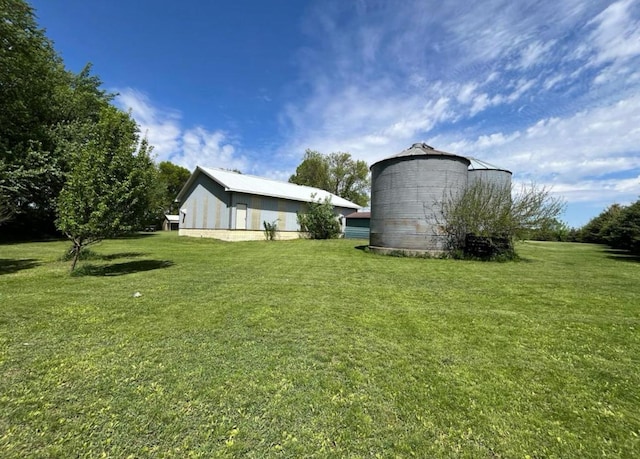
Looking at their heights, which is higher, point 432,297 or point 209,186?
point 209,186

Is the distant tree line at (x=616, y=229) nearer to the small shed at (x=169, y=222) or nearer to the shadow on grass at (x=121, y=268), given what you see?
the shadow on grass at (x=121, y=268)

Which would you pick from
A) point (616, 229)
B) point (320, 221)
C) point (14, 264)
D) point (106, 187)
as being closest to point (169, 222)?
point (320, 221)

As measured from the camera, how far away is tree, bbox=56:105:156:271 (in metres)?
7.70

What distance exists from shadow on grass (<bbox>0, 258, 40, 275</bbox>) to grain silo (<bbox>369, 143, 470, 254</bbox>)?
42.9 feet

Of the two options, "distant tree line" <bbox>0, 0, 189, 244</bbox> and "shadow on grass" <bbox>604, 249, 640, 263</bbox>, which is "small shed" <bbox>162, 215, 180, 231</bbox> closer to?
"distant tree line" <bbox>0, 0, 189, 244</bbox>

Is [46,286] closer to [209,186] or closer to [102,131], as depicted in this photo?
[102,131]

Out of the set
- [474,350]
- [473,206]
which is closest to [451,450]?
[474,350]

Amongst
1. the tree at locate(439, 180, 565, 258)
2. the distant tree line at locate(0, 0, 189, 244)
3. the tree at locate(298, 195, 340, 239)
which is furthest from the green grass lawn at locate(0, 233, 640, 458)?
the tree at locate(298, 195, 340, 239)

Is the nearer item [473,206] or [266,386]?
[266,386]

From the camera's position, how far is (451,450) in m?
2.12

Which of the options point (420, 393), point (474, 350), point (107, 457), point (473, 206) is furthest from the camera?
point (473, 206)

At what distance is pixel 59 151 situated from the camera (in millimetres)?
17484

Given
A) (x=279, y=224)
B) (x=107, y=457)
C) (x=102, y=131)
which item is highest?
(x=102, y=131)

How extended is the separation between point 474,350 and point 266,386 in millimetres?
2611
